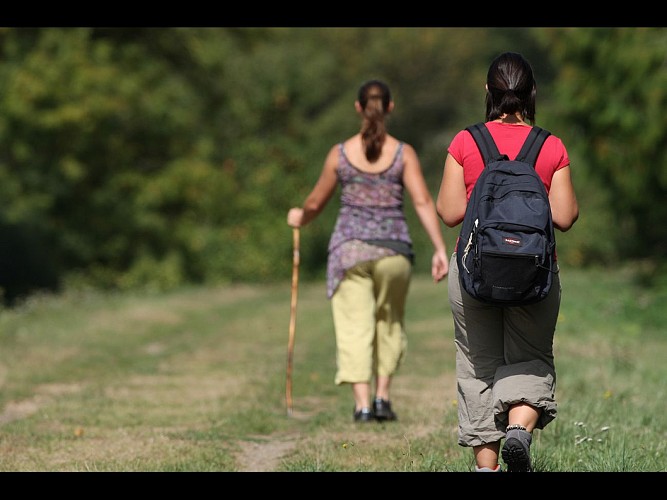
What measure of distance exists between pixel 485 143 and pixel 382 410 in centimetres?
295

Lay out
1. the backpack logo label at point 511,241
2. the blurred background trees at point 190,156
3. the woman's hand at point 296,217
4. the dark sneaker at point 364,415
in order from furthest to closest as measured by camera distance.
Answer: the blurred background trees at point 190,156
the woman's hand at point 296,217
the dark sneaker at point 364,415
the backpack logo label at point 511,241

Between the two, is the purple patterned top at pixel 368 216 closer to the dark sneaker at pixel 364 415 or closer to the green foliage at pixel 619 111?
the dark sneaker at pixel 364 415

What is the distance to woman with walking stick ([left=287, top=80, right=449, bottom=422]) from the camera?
7137mm

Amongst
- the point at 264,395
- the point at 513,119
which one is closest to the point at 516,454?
the point at 513,119

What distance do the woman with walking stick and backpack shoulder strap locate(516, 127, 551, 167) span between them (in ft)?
7.81

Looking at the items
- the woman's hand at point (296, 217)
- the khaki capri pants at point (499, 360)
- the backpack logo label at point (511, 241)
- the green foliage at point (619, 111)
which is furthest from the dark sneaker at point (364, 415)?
the green foliage at point (619, 111)

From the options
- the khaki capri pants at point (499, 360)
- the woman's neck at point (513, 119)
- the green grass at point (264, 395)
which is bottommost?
the green grass at point (264, 395)

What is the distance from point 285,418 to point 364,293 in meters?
1.04

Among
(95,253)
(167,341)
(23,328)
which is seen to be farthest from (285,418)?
(95,253)

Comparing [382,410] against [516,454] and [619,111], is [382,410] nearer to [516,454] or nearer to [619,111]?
[516,454]

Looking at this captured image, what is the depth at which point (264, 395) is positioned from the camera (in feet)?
28.8

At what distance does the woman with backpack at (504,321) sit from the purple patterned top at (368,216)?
92.4 inches

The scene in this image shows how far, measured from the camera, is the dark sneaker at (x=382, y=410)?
7160mm

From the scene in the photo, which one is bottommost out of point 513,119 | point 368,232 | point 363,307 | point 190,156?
point 363,307
